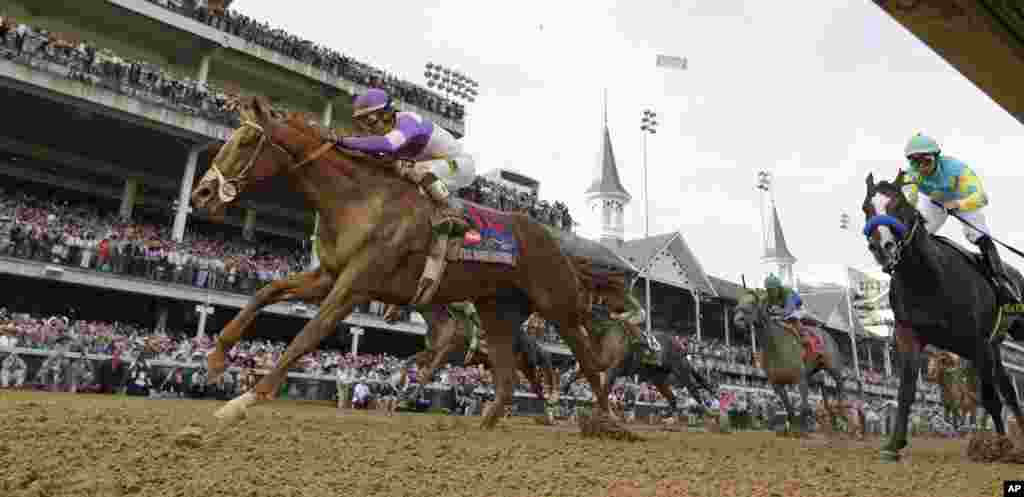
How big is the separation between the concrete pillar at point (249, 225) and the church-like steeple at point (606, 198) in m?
42.8

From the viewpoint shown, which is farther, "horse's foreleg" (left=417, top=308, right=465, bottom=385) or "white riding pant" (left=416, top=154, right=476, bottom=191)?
"horse's foreleg" (left=417, top=308, right=465, bottom=385)

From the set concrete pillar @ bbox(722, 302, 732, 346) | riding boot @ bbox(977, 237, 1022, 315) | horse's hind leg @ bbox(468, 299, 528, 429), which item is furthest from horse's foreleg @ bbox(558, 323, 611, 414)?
concrete pillar @ bbox(722, 302, 732, 346)

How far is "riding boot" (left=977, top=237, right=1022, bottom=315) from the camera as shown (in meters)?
6.33

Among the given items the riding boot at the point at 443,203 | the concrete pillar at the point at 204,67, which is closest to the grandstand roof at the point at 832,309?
the concrete pillar at the point at 204,67

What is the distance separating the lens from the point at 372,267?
5.25m

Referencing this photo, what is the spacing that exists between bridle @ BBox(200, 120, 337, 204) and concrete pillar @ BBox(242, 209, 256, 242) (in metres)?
26.8

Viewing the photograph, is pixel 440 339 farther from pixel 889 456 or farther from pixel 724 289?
pixel 724 289

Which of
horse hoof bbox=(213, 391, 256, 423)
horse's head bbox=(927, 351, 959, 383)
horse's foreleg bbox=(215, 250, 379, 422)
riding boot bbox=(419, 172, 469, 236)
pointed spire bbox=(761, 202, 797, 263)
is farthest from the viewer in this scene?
pointed spire bbox=(761, 202, 797, 263)

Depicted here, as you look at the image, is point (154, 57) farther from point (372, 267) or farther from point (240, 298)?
point (372, 267)

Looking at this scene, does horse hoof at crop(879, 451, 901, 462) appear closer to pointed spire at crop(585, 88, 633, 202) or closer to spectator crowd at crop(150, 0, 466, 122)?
spectator crowd at crop(150, 0, 466, 122)

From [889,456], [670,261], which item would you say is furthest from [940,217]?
[670,261]

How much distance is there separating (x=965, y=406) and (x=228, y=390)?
21362 millimetres

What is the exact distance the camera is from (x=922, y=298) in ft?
19.8

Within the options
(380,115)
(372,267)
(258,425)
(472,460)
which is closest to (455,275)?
(372,267)
